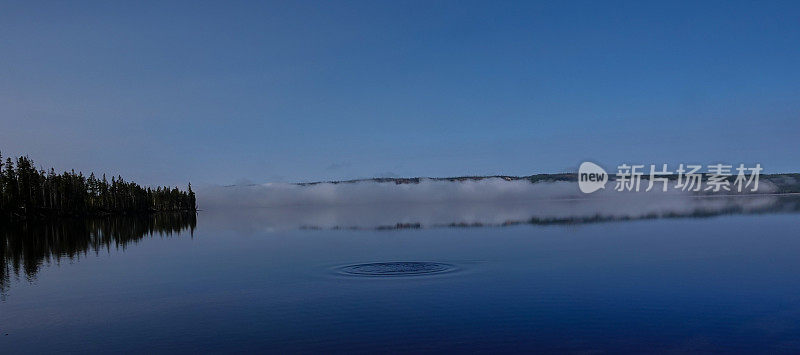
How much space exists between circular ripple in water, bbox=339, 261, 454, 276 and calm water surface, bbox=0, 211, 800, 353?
362mm

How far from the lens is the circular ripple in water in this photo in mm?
47031

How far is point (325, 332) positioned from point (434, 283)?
48.9 feet

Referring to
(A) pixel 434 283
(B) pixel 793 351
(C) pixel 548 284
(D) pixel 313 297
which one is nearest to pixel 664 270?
(C) pixel 548 284

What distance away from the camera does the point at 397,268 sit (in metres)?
50.1

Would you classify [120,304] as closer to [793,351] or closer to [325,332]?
[325,332]

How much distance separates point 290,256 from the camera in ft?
217

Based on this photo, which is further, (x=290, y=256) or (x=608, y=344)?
(x=290, y=256)

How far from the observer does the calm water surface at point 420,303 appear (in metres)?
25.4

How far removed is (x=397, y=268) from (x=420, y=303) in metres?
17.1

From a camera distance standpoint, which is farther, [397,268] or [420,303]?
[397,268]

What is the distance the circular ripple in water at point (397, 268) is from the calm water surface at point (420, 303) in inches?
14.2

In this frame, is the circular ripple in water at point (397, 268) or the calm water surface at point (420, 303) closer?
the calm water surface at point (420, 303)

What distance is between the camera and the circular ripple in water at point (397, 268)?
47031 mm

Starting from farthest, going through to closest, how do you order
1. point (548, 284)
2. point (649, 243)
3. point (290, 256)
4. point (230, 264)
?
point (649, 243) < point (290, 256) < point (230, 264) < point (548, 284)
